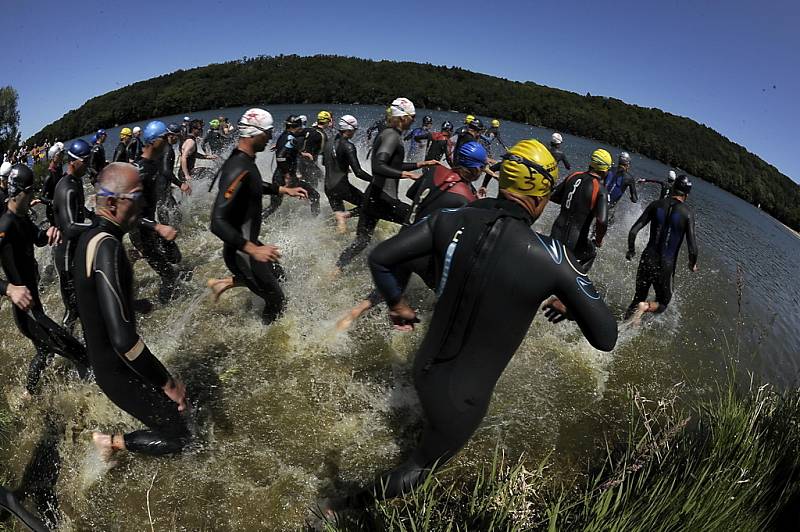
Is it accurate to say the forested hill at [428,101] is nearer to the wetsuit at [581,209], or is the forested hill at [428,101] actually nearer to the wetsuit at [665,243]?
the wetsuit at [665,243]

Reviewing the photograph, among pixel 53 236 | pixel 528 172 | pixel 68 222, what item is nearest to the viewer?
pixel 528 172

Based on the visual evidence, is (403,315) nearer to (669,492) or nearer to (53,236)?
(669,492)

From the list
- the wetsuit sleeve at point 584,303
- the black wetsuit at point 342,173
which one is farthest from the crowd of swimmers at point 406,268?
the black wetsuit at point 342,173

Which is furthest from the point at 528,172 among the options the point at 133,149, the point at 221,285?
the point at 133,149

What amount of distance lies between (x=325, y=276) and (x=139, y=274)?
298 centimetres

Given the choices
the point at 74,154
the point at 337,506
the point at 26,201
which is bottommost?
the point at 337,506

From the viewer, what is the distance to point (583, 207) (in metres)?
5.34

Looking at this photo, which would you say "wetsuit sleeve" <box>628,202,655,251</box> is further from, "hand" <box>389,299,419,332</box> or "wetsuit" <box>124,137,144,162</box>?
"wetsuit" <box>124,137,144,162</box>

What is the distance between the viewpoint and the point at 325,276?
6.64 meters

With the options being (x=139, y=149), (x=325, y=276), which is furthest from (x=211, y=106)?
(x=325, y=276)

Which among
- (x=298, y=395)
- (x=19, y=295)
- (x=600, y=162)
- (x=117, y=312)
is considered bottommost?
(x=298, y=395)

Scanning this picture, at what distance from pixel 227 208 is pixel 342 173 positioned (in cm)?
350

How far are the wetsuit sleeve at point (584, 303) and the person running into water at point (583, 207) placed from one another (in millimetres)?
3626

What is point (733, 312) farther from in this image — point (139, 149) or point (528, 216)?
point (139, 149)
